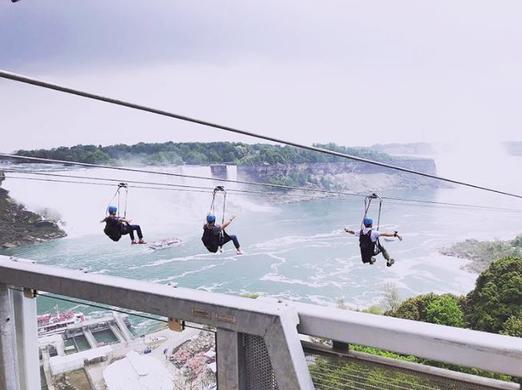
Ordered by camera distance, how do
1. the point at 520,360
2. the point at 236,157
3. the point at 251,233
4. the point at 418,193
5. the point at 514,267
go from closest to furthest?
the point at 520,360
the point at 514,267
the point at 236,157
the point at 251,233
the point at 418,193

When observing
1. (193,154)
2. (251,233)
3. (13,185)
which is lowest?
(251,233)

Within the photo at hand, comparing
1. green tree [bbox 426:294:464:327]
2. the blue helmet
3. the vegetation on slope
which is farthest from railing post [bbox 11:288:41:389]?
green tree [bbox 426:294:464:327]

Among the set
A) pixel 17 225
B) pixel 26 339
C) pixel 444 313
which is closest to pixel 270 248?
pixel 17 225

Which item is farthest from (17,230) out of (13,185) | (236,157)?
(236,157)

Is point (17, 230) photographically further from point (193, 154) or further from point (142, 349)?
point (142, 349)

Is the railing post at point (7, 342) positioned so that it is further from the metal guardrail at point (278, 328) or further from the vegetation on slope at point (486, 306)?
the vegetation on slope at point (486, 306)

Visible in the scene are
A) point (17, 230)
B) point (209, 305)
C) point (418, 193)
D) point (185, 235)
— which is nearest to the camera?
point (209, 305)
